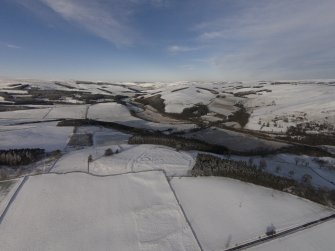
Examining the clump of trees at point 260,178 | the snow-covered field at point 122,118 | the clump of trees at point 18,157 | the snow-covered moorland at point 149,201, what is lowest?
the snow-covered field at point 122,118

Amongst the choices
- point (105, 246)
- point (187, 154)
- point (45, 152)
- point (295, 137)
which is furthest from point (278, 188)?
point (295, 137)

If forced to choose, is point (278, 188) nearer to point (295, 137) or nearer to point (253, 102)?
point (295, 137)

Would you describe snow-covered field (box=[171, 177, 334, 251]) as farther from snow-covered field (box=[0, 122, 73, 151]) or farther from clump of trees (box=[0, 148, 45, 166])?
snow-covered field (box=[0, 122, 73, 151])

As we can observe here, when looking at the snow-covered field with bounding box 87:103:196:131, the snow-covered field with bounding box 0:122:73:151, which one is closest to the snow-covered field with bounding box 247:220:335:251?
the snow-covered field with bounding box 0:122:73:151

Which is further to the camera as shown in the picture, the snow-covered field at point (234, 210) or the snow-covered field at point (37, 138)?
the snow-covered field at point (37, 138)

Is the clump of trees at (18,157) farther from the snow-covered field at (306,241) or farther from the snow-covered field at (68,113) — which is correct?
the snow-covered field at (68,113)

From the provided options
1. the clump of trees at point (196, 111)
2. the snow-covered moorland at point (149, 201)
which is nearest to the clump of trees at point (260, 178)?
the snow-covered moorland at point (149, 201)
